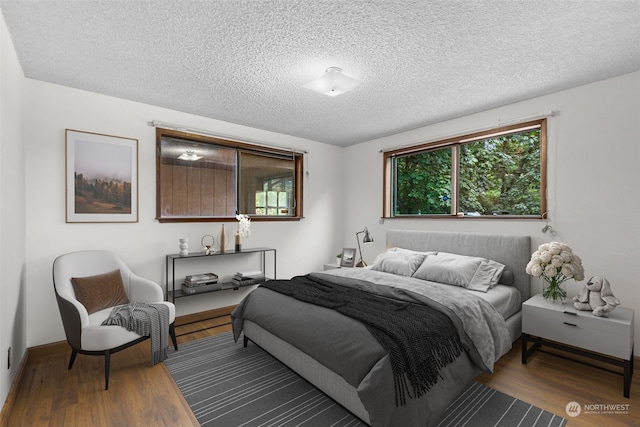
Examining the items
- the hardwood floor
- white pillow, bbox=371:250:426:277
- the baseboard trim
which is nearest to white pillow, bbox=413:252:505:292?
white pillow, bbox=371:250:426:277

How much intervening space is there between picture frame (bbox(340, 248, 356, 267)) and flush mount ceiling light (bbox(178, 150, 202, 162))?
2.54 m

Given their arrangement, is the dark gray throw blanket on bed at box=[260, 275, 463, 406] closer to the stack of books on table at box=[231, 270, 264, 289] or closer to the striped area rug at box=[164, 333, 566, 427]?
the striped area rug at box=[164, 333, 566, 427]

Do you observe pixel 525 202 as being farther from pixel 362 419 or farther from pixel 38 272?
pixel 38 272

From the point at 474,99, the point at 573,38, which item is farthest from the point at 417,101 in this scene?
the point at 573,38

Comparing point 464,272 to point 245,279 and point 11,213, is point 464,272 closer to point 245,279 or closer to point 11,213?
point 245,279

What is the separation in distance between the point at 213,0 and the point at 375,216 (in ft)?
12.2

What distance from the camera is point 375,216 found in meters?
4.97

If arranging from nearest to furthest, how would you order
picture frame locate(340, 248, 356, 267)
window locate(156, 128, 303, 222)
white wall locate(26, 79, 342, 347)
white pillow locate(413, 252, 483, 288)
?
white wall locate(26, 79, 342, 347) → white pillow locate(413, 252, 483, 288) → window locate(156, 128, 303, 222) → picture frame locate(340, 248, 356, 267)

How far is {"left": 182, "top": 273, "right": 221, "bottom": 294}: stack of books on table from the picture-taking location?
141 inches

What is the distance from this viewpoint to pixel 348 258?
15.7ft

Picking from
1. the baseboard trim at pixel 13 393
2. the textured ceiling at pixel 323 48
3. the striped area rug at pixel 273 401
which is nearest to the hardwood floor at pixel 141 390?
the baseboard trim at pixel 13 393

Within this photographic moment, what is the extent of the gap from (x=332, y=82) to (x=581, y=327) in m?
2.87

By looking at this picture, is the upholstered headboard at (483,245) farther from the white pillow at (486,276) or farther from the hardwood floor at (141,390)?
the hardwood floor at (141,390)

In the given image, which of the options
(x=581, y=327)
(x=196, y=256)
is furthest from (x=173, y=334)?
(x=581, y=327)
